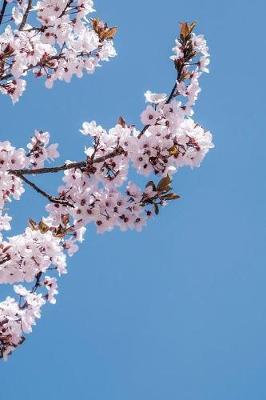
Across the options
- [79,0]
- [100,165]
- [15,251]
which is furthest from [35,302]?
[79,0]

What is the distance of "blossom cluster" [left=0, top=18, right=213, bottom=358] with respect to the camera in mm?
6645

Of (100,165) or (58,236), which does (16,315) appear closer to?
(58,236)

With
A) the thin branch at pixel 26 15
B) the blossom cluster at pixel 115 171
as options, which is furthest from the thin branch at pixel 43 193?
the thin branch at pixel 26 15

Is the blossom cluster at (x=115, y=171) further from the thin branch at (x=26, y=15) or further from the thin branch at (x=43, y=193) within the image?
the thin branch at (x=26, y=15)

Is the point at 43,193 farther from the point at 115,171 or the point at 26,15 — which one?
the point at 26,15

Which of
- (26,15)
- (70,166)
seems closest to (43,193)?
(70,166)

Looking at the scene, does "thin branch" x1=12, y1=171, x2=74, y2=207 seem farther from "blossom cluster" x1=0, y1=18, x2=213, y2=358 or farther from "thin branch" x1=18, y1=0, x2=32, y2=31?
"thin branch" x1=18, y1=0, x2=32, y2=31

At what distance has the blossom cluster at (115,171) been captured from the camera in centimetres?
664

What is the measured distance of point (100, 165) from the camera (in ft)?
23.1

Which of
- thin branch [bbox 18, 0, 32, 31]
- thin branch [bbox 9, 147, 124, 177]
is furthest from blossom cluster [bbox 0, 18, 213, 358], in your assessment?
thin branch [bbox 18, 0, 32, 31]

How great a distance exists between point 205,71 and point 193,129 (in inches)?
39.6

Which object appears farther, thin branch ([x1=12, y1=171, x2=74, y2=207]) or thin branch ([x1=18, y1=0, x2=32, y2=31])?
thin branch ([x1=18, y1=0, x2=32, y2=31])

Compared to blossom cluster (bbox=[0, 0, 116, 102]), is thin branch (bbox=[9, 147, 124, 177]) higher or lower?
lower

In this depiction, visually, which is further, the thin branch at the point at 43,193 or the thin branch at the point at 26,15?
the thin branch at the point at 26,15
